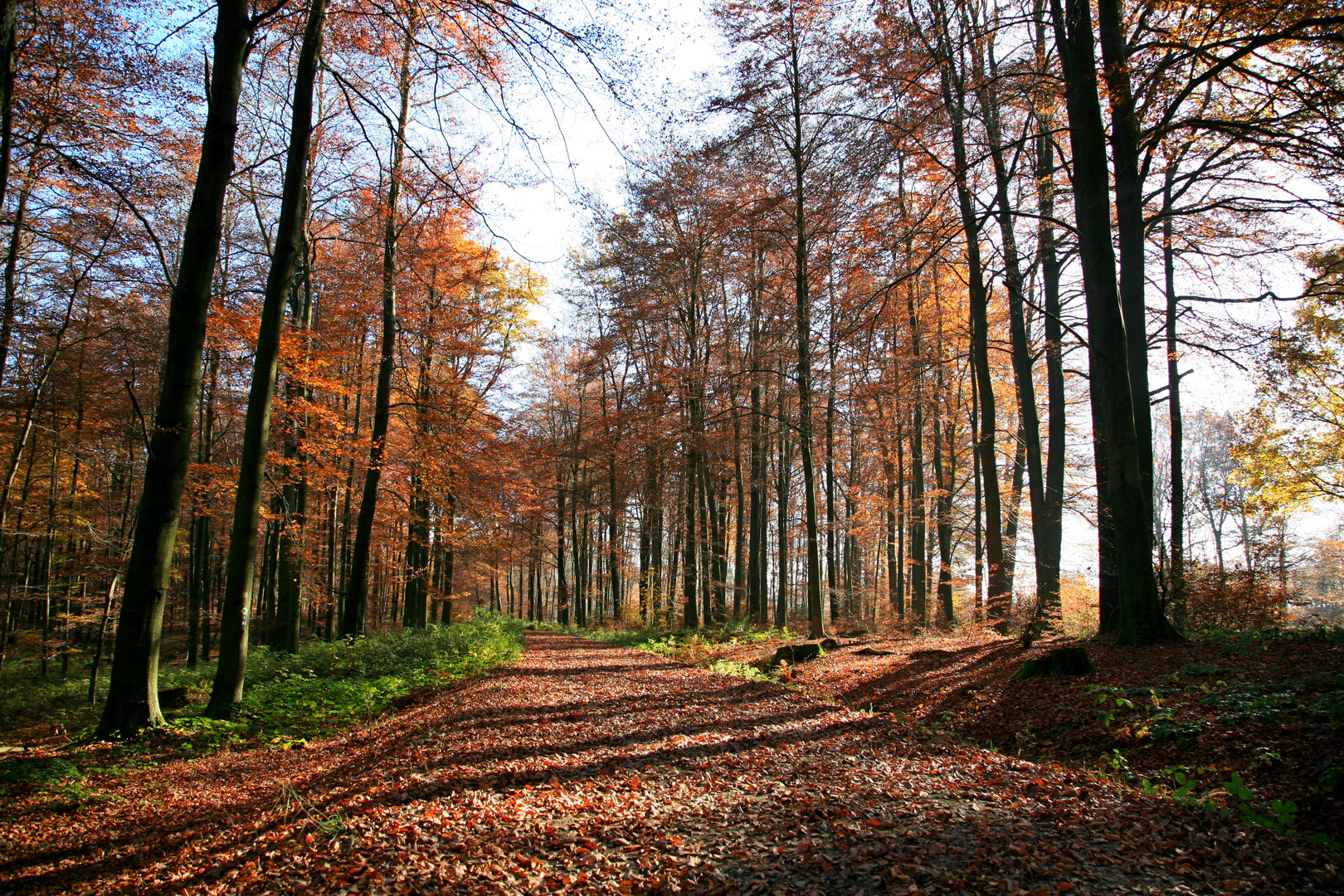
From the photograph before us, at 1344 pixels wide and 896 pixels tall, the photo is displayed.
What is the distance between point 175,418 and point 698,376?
468 inches

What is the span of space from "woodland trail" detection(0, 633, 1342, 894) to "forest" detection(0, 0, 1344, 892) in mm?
87

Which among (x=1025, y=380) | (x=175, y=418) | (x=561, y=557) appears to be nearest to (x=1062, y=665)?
(x=1025, y=380)

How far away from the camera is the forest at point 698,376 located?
5.89 metres

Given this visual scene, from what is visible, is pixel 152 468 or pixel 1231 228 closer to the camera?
pixel 152 468

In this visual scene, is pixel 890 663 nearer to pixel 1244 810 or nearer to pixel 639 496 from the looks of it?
pixel 1244 810

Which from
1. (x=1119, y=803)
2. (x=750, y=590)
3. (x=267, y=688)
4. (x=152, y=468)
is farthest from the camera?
(x=750, y=590)

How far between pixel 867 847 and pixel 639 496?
54.6 feet

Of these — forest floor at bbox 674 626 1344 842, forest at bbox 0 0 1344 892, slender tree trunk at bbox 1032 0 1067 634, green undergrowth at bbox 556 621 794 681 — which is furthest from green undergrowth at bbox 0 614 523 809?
slender tree trunk at bbox 1032 0 1067 634

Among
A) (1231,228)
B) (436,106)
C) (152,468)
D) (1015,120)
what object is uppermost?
(1015,120)

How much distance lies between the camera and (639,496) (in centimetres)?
1980

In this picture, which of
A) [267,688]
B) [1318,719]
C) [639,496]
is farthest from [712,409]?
[1318,719]

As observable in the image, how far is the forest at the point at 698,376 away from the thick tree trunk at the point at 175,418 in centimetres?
4

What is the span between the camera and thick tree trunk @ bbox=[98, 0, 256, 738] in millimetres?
5742

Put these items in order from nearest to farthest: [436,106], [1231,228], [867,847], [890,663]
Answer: [867,847], [436,106], [890,663], [1231,228]
